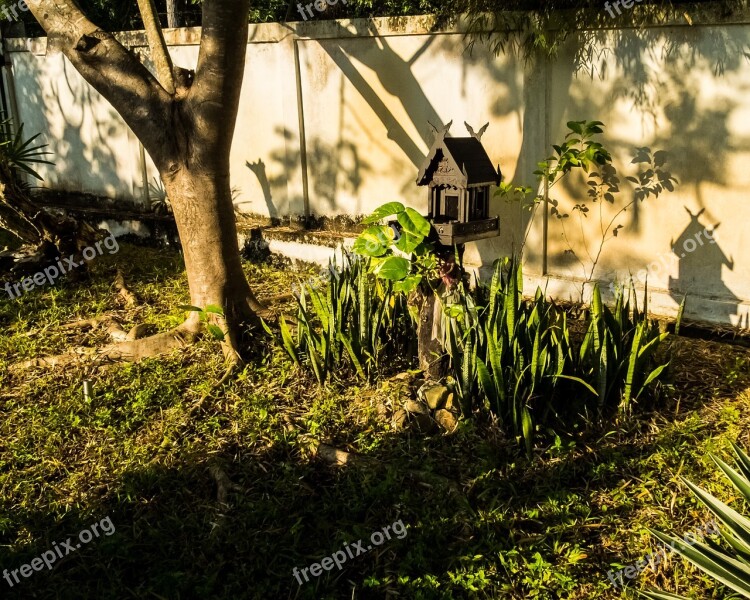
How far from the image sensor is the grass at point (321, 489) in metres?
3.32

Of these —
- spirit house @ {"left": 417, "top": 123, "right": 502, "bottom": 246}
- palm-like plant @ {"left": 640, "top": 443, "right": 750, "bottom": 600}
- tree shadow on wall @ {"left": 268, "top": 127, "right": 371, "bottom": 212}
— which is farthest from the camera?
tree shadow on wall @ {"left": 268, "top": 127, "right": 371, "bottom": 212}

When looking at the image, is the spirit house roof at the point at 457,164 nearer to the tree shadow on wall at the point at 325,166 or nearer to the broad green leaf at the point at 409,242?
the broad green leaf at the point at 409,242

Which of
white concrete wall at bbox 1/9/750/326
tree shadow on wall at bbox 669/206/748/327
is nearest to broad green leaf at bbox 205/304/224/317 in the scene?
white concrete wall at bbox 1/9/750/326

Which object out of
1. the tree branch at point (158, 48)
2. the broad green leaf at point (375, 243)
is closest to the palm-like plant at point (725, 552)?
the broad green leaf at point (375, 243)

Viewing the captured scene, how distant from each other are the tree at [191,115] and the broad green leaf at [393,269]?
Answer: 1.26 meters

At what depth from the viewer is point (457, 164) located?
171 inches

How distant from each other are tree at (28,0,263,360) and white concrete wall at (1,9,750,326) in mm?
1602

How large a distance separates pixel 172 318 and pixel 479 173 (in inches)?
93.3

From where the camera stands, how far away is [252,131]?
23.5 ft

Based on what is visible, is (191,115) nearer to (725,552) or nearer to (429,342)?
(429,342)

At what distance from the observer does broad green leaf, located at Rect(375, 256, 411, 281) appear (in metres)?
4.12

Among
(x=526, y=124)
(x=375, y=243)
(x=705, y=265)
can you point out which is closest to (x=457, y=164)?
(x=375, y=243)

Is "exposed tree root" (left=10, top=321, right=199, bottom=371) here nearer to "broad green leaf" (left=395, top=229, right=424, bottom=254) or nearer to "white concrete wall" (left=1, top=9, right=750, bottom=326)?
"broad green leaf" (left=395, top=229, right=424, bottom=254)

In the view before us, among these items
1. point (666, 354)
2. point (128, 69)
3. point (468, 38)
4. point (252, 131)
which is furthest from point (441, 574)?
point (252, 131)
